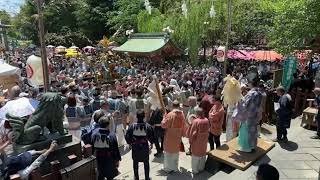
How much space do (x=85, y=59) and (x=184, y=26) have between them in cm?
736

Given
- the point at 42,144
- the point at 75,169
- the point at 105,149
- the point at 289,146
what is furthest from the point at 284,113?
the point at 42,144

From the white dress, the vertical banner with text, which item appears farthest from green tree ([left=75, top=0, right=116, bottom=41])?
the white dress

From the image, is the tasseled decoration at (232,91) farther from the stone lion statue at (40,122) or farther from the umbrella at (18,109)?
the umbrella at (18,109)

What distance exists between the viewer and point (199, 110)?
6848mm

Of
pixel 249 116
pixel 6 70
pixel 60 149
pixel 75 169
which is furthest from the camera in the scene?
pixel 6 70

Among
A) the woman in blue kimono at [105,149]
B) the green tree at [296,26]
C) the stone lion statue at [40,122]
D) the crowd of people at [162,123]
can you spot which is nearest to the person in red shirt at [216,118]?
the crowd of people at [162,123]

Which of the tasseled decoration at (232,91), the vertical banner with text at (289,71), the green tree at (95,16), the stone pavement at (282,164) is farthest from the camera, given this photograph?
the green tree at (95,16)

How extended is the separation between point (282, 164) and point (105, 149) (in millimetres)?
3433

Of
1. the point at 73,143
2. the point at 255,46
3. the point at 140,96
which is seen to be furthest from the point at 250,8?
the point at 73,143

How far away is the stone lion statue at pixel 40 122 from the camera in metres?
5.56

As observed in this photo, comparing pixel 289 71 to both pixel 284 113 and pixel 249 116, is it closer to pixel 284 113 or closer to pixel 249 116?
pixel 284 113

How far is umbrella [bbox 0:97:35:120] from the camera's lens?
5.75m

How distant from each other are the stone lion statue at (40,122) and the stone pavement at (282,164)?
199 centimetres

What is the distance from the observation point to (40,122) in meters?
5.82
